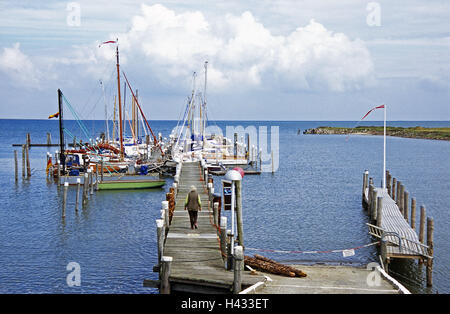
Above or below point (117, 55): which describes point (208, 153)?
below

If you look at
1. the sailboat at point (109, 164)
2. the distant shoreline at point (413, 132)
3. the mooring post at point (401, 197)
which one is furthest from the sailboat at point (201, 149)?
the distant shoreline at point (413, 132)

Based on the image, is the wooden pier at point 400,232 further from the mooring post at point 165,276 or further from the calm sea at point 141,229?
the mooring post at point 165,276

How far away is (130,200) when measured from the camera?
132ft

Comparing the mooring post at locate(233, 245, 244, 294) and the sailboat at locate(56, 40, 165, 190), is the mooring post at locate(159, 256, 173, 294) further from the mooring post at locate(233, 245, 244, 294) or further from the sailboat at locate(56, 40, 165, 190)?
the sailboat at locate(56, 40, 165, 190)

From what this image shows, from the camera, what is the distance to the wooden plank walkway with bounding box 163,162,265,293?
51.6 feet

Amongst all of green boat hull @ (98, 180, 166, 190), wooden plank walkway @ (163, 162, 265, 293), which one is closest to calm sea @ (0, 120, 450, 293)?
green boat hull @ (98, 180, 166, 190)

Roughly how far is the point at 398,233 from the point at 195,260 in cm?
1053

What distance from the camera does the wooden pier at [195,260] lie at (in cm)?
1566

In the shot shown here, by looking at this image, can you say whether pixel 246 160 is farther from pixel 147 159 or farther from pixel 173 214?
pixel 173 214

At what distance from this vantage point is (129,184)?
4456 cm

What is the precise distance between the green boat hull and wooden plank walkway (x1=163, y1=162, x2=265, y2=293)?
20250 mm

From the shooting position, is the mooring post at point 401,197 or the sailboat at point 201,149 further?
the sailboat at point 201,149
